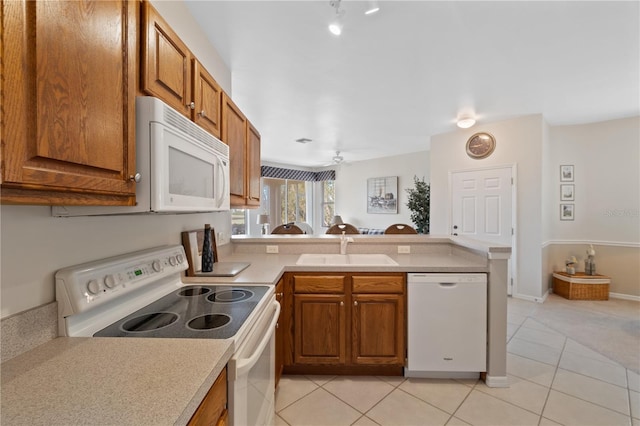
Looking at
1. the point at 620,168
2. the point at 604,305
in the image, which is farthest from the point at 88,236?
the point at 620,168

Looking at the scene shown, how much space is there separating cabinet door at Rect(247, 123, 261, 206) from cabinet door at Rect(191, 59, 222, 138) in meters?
0.59

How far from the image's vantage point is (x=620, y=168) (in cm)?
383

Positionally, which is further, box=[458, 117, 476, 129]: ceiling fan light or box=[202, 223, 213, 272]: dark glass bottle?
box=[458, 117, 476, 129]: ceiling fan light

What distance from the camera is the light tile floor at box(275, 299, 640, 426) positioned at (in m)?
1.67

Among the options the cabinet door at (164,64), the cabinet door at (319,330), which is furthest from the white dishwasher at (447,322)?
the cabinet door at (164,64)

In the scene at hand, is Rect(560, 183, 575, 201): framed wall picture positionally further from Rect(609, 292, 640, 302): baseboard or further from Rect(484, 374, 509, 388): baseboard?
Rect(484, 374, 509, 388): baseboard

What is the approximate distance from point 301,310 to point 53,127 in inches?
67.0

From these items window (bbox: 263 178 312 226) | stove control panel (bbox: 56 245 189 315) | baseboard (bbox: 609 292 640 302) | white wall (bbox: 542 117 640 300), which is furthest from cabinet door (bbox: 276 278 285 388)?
window (bbox: 263 178 312 226)

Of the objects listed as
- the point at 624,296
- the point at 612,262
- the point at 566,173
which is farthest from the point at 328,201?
the point at 624,296

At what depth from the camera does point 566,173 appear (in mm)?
4133

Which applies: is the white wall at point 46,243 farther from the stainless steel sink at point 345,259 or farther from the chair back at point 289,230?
the chair back at point 289,230

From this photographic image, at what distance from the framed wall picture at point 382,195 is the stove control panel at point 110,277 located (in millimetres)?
5758

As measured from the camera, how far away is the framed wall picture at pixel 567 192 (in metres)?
4.12

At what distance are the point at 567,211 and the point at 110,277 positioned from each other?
5.45 metres
